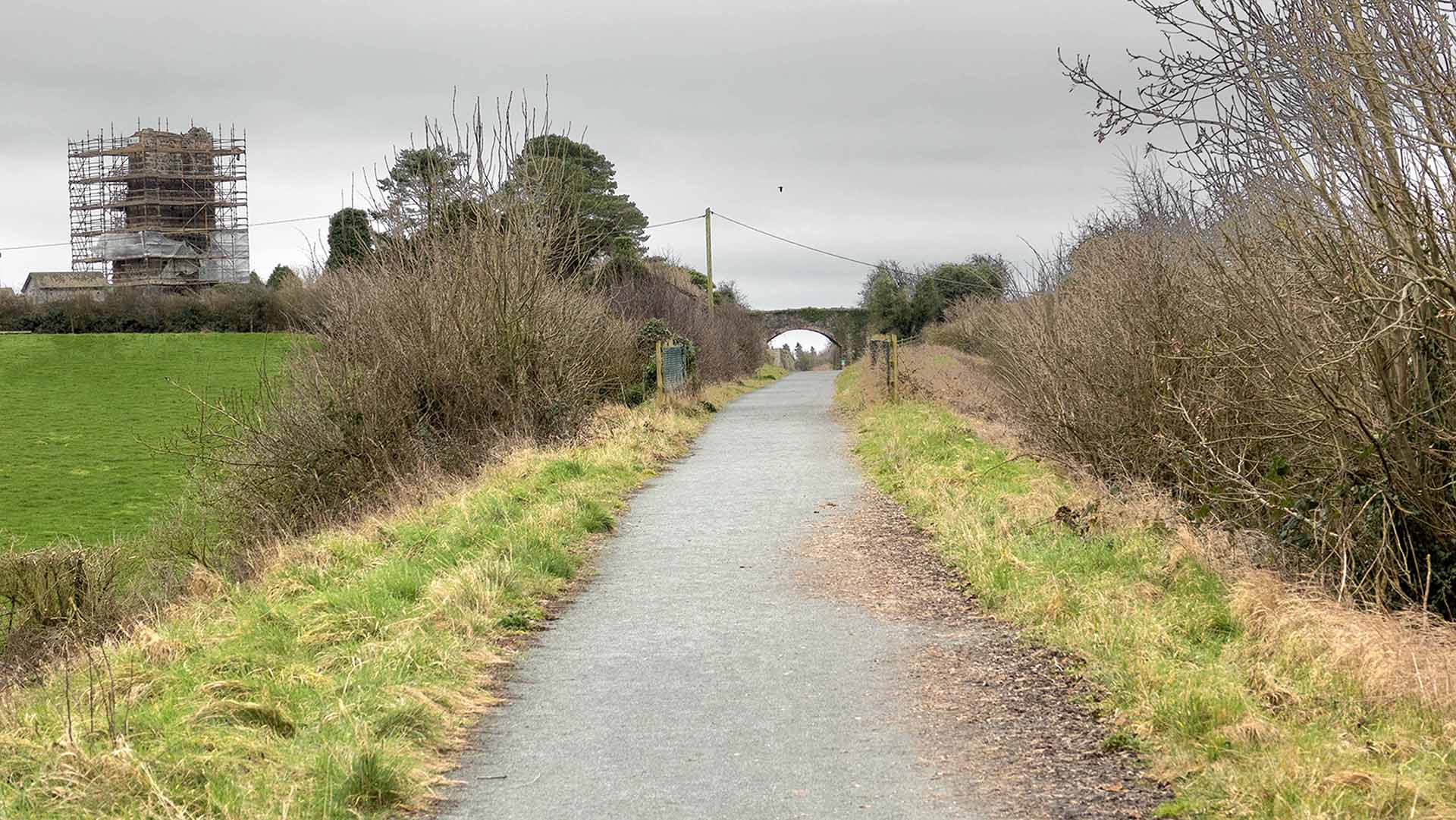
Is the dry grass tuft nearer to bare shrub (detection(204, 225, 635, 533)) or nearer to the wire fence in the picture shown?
bare shrub (detection(204, 225, 635, 533))

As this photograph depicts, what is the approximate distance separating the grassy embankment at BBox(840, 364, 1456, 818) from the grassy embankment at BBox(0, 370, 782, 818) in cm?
319

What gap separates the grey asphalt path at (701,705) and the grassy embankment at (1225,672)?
105 cm

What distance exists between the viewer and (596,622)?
8602 mm

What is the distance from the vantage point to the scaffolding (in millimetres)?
79562

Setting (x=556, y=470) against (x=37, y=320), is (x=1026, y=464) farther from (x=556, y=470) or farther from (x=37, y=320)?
(x=37, y=320)

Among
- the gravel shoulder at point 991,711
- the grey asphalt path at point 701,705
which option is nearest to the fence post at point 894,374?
the grey asphalt path at point 701,705

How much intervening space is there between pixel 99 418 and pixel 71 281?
49.9 metres

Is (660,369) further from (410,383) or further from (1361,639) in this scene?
(1361,639)

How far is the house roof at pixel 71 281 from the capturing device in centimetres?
7932

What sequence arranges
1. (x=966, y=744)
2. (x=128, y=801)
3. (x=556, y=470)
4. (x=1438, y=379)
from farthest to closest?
(x=556, y=470), (x=1438, y=379), (x=966, y=744), (x=128, y=801)

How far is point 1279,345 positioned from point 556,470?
936 centimetres

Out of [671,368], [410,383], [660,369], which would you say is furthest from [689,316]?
[410,383]

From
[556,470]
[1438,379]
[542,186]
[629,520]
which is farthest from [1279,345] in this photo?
[542,186]

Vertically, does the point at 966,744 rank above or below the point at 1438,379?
below
